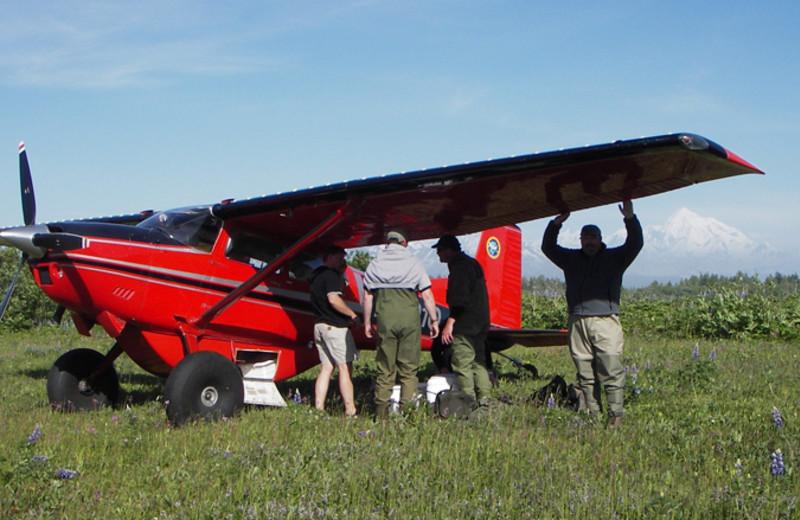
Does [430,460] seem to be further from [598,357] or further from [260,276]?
[260,276]

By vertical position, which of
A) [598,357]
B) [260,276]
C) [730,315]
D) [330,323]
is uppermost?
[260,276]

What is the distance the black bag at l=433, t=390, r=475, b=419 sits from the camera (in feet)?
20.9

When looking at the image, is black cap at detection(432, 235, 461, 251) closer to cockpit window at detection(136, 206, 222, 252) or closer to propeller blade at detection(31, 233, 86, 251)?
cockpit window at detection(136, 206, 222, 252)

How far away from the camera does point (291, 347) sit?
320 inches

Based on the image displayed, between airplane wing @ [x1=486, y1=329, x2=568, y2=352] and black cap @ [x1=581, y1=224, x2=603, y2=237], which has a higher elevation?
black cap @ [x1=581, y1=224, x2=603, y2=237]

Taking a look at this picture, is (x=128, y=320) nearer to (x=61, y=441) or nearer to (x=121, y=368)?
(x=61, y=441)


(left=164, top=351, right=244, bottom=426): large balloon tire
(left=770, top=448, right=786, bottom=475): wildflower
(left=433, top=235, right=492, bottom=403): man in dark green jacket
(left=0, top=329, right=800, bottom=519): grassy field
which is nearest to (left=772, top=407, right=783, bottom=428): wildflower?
(left=0, top=329, right=800, bottom=519): grassy field

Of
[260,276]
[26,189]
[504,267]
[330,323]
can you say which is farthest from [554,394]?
[26,189]

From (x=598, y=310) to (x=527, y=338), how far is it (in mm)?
3685

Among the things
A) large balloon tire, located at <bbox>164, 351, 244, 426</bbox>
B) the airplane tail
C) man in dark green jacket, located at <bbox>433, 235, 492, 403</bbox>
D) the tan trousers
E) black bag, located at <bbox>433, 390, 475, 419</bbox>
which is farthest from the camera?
the airplane tail

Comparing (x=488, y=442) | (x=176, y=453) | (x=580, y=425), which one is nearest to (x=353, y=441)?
(x=488, y=442)

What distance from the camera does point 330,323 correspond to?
7.19 m

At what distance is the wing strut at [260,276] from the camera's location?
7016mm

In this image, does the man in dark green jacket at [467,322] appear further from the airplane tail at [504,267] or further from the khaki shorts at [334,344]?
the airplane tail at [504,267]
